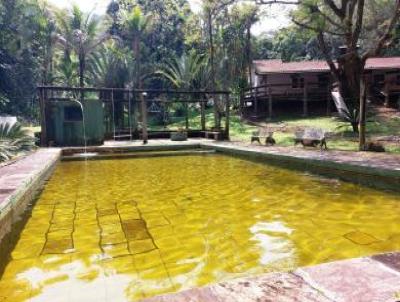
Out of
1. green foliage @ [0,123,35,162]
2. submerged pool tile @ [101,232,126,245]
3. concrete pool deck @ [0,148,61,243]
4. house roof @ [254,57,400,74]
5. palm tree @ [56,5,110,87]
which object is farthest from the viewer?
house roof @ [254,57,400,74]

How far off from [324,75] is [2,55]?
26134 millimetres

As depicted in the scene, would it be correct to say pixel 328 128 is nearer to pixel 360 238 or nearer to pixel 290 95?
pixel 290 95

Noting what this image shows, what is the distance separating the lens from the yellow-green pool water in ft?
12.5

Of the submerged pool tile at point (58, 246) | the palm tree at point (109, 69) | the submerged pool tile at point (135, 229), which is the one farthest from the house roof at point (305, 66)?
the submerged pool tile at point (58, 246)

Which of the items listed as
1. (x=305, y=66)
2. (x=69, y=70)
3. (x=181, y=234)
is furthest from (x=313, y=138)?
(x=69, y=70)

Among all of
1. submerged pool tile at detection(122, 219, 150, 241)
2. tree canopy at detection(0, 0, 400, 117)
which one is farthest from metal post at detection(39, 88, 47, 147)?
submerged pool tile at detection(122, 219, 150, 241)

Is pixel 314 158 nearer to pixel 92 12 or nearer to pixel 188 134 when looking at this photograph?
pixel 188 134

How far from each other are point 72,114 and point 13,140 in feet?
14.1

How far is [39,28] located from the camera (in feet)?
111

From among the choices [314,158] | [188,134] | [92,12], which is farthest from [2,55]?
[314,158]

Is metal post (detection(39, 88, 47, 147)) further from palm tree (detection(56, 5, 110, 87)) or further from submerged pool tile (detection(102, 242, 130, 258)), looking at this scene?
submerged pool tile (detection(102, 242, 130, 258))

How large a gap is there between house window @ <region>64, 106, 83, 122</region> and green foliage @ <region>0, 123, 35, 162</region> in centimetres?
301

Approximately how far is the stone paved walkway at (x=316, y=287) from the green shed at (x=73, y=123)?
1583 cm

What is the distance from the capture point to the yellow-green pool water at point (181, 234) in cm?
382
